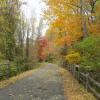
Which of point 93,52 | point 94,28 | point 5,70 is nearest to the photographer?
point 93,52

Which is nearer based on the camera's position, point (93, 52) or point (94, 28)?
point (93, 52)

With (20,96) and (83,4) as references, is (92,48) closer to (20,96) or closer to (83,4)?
(20,96)

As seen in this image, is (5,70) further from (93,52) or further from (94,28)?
(93,52)

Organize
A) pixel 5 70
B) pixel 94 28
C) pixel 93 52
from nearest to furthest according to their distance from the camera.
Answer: pixel 93 52 < pixel 5 70 < pixel 94 28

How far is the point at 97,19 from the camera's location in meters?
25.9

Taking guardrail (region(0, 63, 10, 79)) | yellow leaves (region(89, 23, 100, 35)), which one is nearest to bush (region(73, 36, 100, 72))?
guardrail (region(0, 63, 10, 79))

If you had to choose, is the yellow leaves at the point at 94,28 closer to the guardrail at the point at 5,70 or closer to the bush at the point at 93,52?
the guardrail at the point at 5,70

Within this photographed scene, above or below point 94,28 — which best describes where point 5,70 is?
below

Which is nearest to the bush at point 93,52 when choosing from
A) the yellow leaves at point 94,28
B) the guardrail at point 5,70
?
the guardrail at point 5,70

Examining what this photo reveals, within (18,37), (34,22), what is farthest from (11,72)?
(34,22)

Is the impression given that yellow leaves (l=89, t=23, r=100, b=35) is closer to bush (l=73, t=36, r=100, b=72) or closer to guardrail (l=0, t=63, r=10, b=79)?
guardrail (l=0, t=63, r=10, b=79)

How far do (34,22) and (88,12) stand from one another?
3346 cm

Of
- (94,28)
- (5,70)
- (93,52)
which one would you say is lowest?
(5,70)

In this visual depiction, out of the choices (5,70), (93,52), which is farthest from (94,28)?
(93,52)
